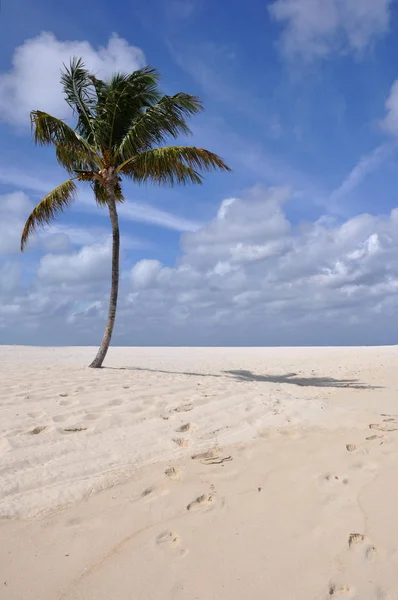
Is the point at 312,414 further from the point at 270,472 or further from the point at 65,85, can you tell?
the point at 65,85

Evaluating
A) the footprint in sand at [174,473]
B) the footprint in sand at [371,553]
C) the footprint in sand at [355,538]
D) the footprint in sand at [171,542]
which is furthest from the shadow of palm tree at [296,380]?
the footprint in sand at [371,553]

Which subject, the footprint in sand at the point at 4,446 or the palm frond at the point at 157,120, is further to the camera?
the palm frond at the point at 157,120

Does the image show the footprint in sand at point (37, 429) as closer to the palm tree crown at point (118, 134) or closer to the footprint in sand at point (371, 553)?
the footprint in sand at point (371, 553)

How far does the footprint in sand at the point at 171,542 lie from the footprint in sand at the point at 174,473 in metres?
0.83

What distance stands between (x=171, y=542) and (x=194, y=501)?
54 centimetres

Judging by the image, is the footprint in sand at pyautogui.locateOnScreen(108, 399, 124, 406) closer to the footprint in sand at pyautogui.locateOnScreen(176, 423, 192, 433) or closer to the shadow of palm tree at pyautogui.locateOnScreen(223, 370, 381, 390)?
the footprint in sand at pyautogui.locateOnScreen(176, 423, 192, 433)

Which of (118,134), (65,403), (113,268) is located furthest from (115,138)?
(65,403)

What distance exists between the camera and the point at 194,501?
10.9 ft

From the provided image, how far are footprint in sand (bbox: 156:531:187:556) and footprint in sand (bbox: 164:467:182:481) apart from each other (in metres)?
0.83

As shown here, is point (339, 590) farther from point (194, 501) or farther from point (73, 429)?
point (73, 429)

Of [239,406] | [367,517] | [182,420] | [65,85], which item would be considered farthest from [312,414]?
[65,85]

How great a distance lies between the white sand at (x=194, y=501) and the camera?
2480mm

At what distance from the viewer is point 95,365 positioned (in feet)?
37.1

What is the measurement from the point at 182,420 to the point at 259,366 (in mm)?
11316
